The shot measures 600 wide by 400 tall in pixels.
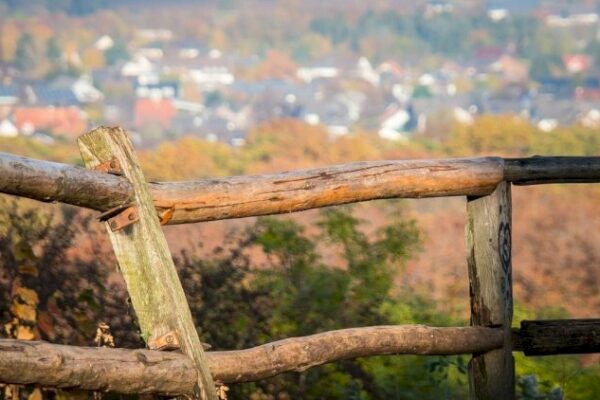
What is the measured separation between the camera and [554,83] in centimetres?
7888

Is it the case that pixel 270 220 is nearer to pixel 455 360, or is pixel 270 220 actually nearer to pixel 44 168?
pixel 455 360

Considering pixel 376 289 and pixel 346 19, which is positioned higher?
pixel 346 19

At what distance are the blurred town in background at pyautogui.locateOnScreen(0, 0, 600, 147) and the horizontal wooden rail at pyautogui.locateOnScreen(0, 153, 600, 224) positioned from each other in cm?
4839

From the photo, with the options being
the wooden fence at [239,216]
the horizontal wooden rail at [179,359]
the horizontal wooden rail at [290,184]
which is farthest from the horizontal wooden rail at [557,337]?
the horizontal wooden rail at [290,184]

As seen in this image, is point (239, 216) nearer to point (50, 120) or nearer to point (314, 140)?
point (314, 140)

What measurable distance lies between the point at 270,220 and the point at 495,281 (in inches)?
95.7

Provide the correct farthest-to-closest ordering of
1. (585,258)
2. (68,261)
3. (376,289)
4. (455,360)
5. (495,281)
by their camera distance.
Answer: (585,258) → (376,289) → (455,360) → (68,261) → (495,281)

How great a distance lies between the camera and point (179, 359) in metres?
2.67

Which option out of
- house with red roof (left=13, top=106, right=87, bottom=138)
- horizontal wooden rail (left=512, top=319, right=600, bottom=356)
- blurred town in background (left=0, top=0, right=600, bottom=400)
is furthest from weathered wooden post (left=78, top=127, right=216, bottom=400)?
house with red roof (left=13, top=106, right=87, bottom=138)

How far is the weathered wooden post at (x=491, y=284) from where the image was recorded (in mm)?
3541

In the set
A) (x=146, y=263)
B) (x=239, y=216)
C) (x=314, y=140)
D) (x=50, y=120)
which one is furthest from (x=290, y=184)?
(x=50, y=120)

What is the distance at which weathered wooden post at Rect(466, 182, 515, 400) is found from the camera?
3541mm

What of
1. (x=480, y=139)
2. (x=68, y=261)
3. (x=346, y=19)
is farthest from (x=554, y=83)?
(x=68, y=261)

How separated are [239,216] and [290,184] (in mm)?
179
